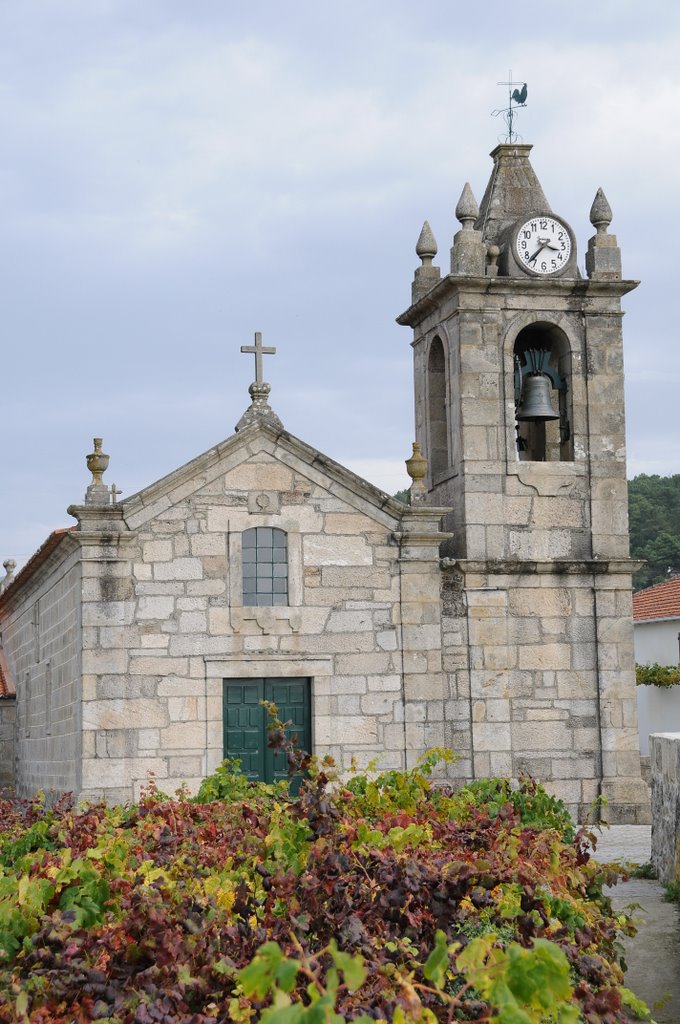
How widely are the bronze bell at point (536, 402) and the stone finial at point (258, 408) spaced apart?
3.23 meters

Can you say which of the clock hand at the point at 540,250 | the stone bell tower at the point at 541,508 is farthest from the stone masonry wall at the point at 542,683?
the clock hand at the point at 540,250

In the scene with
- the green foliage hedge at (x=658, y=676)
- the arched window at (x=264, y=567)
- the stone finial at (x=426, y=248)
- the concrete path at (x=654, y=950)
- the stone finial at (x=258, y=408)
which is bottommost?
the concrete path at (x=654, y=950)

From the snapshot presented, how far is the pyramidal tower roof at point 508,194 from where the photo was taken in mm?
18875

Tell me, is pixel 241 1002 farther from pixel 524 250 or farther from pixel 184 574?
pixel 524 250

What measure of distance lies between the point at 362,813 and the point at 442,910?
3.13 metres

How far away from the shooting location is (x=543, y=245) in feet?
60.2

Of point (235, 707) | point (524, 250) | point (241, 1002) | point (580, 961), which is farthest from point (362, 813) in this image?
point (524, 250)

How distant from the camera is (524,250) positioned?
18.3 metres

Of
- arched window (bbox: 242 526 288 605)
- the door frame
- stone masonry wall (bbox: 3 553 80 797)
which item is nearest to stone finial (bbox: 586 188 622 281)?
arched window (bbox: 242 526 288 605)

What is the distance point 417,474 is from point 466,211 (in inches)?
139

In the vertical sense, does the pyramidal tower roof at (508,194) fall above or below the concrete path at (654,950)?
above

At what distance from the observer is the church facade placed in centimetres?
1617

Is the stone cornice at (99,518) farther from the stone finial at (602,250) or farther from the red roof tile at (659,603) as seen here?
the red roof tile at (659,603)

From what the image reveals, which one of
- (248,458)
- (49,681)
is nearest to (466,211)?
(248,458)
